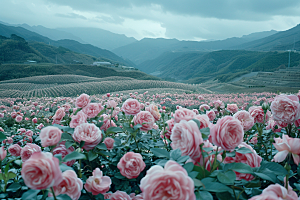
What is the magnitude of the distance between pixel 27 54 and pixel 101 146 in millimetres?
78394

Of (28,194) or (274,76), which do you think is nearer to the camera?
(28,194)

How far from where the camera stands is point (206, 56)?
125 m

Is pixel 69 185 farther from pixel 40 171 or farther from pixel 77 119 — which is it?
pixel 77 119

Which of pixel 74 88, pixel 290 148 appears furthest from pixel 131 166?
pixel 74 88

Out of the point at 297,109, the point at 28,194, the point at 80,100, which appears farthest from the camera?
the point at 80,100

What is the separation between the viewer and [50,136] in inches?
42.7

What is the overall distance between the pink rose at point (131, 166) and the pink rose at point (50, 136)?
427mm

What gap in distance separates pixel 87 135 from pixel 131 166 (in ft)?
1.16

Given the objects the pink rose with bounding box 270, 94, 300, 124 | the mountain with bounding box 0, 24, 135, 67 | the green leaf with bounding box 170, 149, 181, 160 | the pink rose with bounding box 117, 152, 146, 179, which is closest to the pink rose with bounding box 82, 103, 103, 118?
the pink rose with bounding box 117, 152, 146, 179

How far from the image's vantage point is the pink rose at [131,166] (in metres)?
1.15

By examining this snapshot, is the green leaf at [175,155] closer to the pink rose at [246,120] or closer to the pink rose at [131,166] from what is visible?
the pink rose at [131,166]

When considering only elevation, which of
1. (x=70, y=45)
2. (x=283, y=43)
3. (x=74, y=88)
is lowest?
(x=74, y=88)

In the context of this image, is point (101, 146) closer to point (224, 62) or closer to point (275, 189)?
point (275, 189)

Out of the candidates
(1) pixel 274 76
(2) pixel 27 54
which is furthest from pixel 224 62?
(2) pixel 27 54
